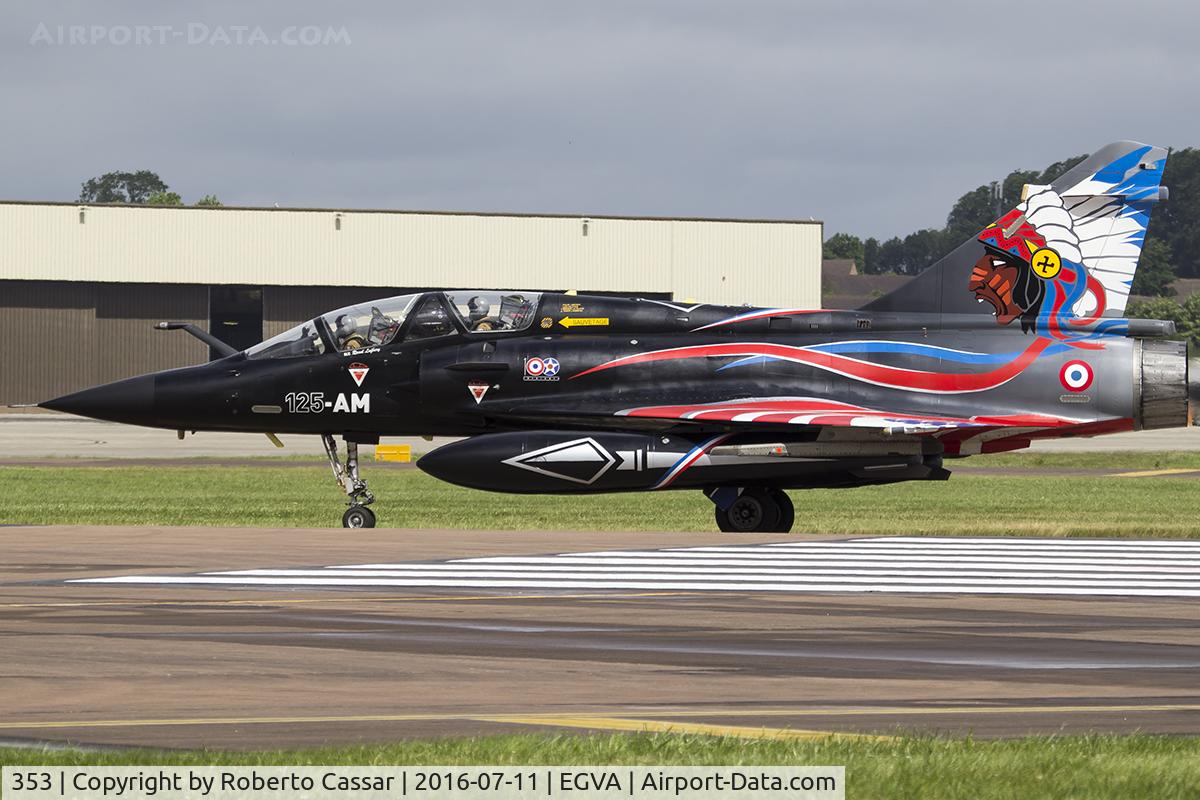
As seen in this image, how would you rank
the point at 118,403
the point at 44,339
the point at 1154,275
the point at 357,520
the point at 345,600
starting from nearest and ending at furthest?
1. the point at 345,600
2. the point at 357,520
3. the point at 118,403
4. the point at 44,339
5. the point at 1154,275

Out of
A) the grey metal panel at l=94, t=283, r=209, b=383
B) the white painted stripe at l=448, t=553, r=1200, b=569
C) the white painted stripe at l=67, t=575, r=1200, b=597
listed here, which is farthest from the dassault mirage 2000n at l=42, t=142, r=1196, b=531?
the grey metal panel at l=94, t=283, r=209, b=383

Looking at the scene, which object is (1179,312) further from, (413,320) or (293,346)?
(293,346)

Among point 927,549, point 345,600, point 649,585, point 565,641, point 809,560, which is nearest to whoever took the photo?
point 565,641

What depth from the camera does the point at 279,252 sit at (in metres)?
67.2

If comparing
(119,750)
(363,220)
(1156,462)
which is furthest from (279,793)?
(363,220)

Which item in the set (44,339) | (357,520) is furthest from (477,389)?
(44,339)

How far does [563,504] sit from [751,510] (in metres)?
7.27

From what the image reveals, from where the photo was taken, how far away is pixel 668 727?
22.3 feet

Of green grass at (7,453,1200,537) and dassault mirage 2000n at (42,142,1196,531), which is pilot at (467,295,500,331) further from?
green grass at (7,453,1200,537)

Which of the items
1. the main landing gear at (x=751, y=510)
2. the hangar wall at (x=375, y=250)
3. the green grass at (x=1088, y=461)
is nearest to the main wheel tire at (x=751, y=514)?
the main landing gear at (x=751, y=510)

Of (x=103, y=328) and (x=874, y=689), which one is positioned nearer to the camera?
(x=874, y=689)

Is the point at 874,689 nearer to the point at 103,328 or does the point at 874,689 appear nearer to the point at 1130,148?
the point at 1130,148

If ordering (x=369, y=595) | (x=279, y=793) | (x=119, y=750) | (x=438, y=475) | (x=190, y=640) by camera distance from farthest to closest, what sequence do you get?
(x=438, y=475)
(x=369, y=595)
(x=190, y=640)
(x=119, y=750)
(x=279, y=793)

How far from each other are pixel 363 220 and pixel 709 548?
5422 cm
